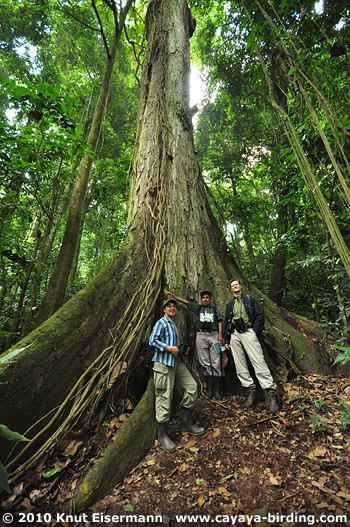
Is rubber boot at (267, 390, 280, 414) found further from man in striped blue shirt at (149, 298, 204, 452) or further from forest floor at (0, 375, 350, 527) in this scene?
man in striped blue shirt at (149, 298, 204, 452)

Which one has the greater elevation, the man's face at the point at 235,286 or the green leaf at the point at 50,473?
the man's face at the point at 235,286

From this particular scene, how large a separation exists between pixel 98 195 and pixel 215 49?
21.6 feet

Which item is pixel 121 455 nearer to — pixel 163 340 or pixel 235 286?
pixel 163 340

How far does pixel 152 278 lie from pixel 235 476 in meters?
2.05

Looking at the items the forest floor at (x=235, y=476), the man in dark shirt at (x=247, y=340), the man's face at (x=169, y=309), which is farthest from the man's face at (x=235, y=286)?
the forest floor at (x=235, y=476)

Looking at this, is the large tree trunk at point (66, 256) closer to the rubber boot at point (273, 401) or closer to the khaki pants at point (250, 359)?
the khaki pants at point (250, 359)

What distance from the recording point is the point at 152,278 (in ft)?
9.91

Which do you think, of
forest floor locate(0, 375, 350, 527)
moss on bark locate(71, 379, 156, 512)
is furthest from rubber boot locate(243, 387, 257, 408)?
moss on bark locate(71, 379, 156, 512)

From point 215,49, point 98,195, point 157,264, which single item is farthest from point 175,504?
point 215,49

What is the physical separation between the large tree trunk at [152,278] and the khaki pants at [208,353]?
0.73ft

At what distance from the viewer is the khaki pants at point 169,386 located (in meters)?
2.29

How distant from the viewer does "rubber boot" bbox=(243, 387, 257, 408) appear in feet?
8.77

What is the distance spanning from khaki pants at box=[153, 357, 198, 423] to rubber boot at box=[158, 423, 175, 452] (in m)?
0.07

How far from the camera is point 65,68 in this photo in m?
9.55
